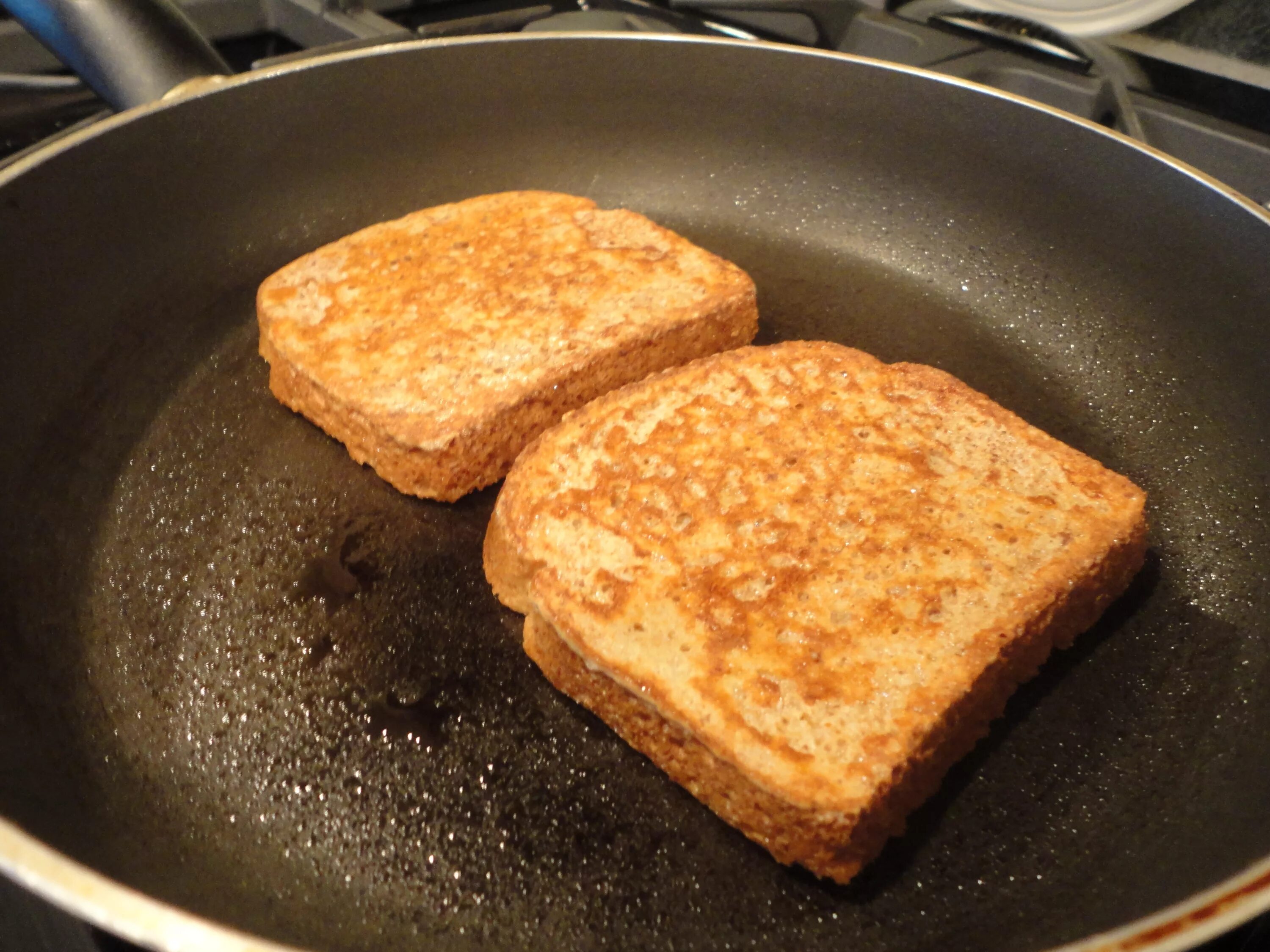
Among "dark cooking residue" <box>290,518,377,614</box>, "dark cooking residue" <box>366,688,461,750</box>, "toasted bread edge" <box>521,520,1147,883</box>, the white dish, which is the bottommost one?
"dark cooking residue" <box>366,688,461,750</box>

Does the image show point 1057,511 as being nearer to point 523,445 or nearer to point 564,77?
point 523,445

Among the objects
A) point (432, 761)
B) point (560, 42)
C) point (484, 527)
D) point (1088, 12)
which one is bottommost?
point (432, 761)

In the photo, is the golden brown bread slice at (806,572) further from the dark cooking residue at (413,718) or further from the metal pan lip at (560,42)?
the metal pan lip at (560,42)

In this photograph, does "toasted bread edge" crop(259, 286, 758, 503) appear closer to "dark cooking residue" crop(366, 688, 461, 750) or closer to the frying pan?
the frying pan

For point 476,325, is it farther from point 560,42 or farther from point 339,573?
point 560,42

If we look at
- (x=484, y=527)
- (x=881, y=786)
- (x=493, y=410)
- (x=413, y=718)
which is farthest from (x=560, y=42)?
(x=881, y=786)

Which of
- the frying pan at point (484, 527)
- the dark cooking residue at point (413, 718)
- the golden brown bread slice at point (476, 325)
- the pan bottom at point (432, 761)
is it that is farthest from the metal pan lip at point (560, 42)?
the dark cooking residue at point (413, 718)

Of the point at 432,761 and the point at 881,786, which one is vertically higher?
the point at 881,786

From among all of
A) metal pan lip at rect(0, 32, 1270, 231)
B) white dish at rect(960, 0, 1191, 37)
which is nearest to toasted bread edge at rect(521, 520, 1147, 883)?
metal pan lip at rect(0, 32, 1270, 231)
